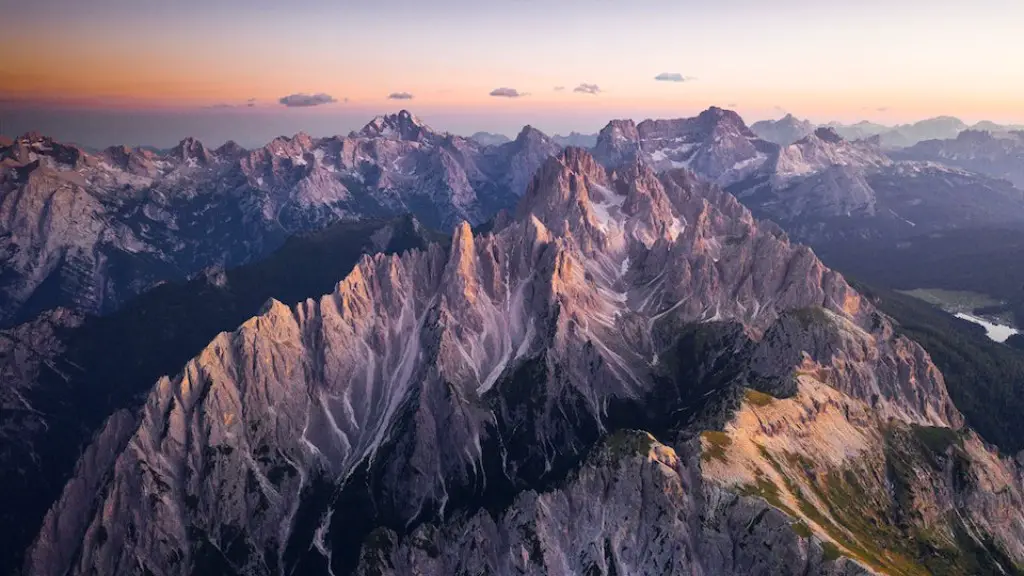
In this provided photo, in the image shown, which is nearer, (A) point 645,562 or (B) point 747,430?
(A) point 645,562

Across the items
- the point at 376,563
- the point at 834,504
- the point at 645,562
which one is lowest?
the point at 376,563

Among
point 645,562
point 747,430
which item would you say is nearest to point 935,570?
point 747,430

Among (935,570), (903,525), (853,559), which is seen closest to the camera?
(853,559)

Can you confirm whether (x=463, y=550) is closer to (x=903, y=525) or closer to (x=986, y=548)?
(x=903, y=525)

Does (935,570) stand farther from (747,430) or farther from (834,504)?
(747,430)

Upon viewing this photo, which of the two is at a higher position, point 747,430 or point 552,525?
point 747,430

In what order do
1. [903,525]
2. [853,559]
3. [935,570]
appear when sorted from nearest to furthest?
[853,559]
[935,570]
[903,525]

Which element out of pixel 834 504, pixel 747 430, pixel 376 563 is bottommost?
pixel 376 563

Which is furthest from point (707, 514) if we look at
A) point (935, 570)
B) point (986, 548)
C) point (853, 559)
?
point (986, 548)

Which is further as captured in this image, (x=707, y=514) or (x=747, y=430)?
(x=747, y=430)
